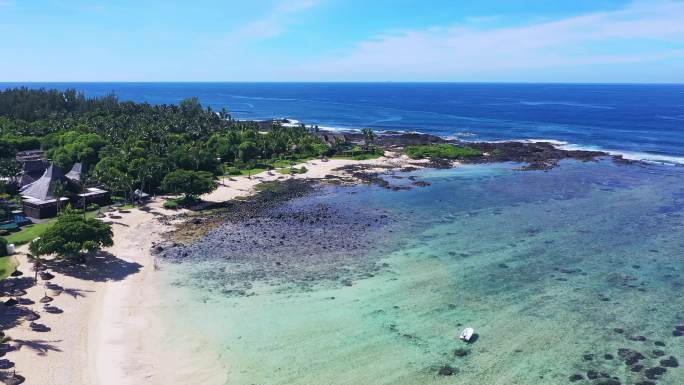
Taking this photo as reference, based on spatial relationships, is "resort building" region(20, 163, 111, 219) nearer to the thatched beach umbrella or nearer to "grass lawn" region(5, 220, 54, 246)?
"grass lawn" region(5, 220, 54, 246)

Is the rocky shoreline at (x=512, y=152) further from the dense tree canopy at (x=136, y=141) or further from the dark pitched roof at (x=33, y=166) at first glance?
the dark pitched roof at (x=33, y=166)

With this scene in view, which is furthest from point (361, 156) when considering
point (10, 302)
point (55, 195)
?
A: point (10, 302)

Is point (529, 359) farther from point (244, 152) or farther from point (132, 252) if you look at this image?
point (244, 152)

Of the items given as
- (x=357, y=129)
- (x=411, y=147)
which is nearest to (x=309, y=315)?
(x=411, y=147)

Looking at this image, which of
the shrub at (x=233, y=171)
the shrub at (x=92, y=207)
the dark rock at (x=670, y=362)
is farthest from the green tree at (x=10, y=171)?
the dark rock at (x=670, y=362)

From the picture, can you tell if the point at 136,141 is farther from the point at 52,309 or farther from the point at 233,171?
the point at 52,309

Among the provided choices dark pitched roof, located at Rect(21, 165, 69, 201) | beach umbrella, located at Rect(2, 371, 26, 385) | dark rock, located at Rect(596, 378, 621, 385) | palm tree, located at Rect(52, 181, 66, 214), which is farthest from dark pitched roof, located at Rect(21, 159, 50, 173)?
dark rock, located at Rect(596, 378, 621, 385)
